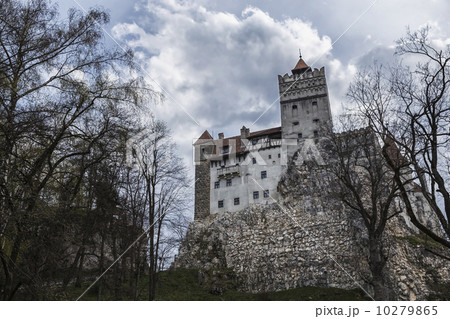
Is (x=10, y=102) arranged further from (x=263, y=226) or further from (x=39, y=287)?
(x=263, y=226)

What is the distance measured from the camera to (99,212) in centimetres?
1588

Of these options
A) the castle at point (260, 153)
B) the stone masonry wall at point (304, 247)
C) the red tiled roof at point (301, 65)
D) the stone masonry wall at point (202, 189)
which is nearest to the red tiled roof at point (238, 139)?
the castle at point (260, 153)

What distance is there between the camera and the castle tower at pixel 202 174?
4147 cm

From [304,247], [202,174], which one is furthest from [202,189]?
[304,247]

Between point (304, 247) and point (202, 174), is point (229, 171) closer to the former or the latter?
point (202, 174)

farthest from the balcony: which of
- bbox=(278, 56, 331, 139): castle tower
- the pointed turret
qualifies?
the pointed turret

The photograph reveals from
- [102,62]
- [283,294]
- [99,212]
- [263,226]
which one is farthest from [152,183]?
[263,226]

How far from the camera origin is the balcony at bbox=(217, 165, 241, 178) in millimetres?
41375

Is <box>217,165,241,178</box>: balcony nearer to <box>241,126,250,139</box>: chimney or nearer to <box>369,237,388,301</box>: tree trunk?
<box>241,126,250,139</box>: chimney

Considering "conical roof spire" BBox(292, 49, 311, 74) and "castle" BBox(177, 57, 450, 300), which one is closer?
"castle" BBox(177, 57, 450, 300)

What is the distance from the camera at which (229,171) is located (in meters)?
41.8

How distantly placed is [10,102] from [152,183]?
12256mm

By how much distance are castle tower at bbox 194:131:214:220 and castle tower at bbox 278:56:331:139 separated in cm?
963

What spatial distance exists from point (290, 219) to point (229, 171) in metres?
9.70
